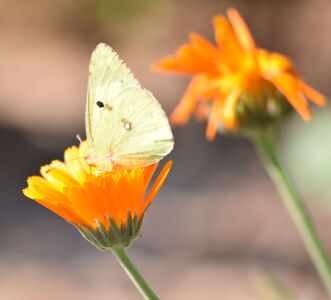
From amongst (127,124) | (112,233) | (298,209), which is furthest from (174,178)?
(112,233)

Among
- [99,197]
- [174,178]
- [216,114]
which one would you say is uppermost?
[99,197]

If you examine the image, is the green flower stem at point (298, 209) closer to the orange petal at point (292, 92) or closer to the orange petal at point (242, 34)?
the orange petal at point (292, 92)

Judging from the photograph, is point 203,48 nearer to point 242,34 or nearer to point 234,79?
point 234,79

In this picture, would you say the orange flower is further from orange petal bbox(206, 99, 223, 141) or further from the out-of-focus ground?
the out-of-focus ground

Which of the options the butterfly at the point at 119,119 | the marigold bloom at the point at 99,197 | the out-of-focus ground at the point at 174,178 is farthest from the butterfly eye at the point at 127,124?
the out-of-focus ground at the point at 174,178

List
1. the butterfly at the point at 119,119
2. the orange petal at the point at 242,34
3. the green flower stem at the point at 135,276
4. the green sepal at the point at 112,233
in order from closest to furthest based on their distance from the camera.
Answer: the green flower stem at the point at 135,276, the green sepal at the point at 112,233, the butterfly at the point at 119,119, the orange petal at the point at 242,34

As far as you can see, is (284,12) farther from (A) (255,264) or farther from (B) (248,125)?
(B) (248,125)

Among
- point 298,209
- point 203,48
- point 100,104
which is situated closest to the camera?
point 100,104
